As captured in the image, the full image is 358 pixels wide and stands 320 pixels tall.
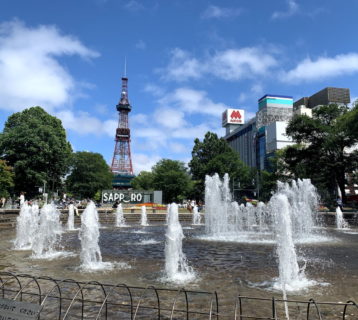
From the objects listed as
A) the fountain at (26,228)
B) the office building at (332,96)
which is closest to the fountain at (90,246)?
the fountain at (26,228)

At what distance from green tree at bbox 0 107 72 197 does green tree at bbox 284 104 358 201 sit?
26.1 metres

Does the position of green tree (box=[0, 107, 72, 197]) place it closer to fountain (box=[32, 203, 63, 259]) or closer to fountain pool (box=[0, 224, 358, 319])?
fountain pool (box=[0, 224, 358, 319])

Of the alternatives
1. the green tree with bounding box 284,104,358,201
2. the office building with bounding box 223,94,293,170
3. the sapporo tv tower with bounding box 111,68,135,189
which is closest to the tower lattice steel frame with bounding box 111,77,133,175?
the sapporo tv tower with bounding box 111,68,135,189

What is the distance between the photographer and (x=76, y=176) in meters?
63.0

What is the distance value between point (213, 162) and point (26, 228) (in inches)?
1658

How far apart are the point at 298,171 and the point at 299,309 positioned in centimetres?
3788

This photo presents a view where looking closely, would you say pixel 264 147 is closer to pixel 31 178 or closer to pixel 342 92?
pixel 342 92

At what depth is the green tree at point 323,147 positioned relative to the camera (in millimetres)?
34812

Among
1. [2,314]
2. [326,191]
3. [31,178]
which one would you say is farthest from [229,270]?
[326,191]

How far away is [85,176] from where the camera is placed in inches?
2448

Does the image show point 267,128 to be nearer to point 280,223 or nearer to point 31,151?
point 31,151

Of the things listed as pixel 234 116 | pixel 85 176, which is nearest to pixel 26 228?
pixel 85 176

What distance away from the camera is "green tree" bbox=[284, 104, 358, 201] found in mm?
34812

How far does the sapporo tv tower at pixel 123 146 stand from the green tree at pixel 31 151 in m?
75.7
